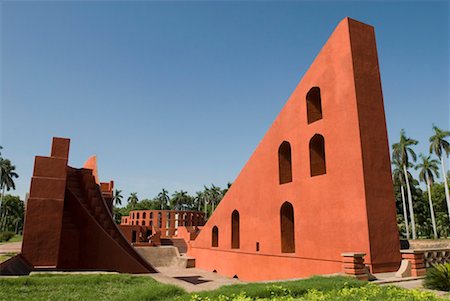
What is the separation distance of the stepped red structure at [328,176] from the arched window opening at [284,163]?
0.05m

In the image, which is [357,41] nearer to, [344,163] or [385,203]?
[344,163]

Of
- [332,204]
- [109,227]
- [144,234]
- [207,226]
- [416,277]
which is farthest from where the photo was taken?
[144,234]

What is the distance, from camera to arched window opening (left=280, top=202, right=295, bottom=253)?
15344 millimetres

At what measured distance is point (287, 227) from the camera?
51.1ft

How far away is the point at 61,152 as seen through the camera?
44.2ft

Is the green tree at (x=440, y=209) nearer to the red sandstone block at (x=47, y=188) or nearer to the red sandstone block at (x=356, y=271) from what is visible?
the red sandstone block at (x=356, y=271)

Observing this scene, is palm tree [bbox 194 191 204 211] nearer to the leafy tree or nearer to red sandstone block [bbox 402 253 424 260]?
the leafy tree

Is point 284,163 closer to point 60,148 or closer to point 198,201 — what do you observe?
point 60,148

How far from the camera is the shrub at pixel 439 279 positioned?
810 cm

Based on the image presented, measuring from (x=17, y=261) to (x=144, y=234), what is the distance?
116 feet

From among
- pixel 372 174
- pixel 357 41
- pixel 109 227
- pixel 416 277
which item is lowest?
pixel 416 277

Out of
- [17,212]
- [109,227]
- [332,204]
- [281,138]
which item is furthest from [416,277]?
[17,212]

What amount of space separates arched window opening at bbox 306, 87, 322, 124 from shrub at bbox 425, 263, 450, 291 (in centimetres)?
780

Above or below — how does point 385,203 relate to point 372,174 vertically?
below
